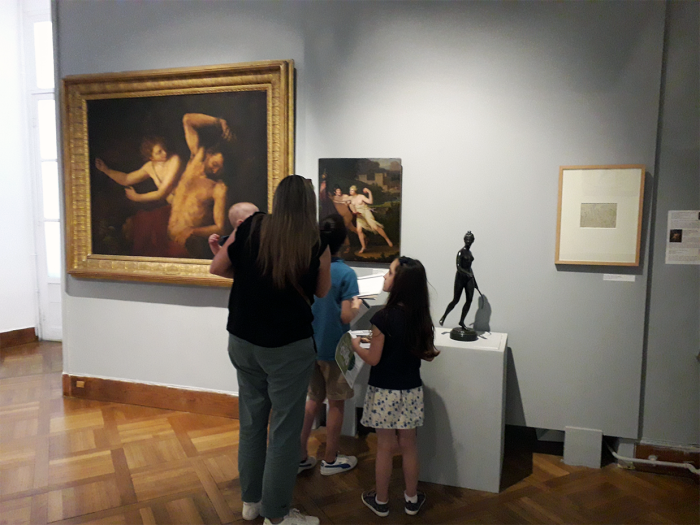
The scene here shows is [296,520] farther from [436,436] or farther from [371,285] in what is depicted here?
[371,285]

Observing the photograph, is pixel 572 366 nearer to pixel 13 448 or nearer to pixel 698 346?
pixel 698 346

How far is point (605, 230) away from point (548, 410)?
3.86ft

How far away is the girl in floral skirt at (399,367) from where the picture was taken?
251 cm

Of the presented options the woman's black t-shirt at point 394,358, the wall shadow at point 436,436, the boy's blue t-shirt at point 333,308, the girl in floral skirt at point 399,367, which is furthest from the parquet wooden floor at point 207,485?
the boy's blue t-shirt at point 333,308

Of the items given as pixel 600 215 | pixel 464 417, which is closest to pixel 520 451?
pixel 464 417

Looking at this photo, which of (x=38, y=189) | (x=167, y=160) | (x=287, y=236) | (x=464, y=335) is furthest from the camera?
(x=38, y=189)

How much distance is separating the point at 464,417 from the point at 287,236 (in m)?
1.51

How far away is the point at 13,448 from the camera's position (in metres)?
3.37

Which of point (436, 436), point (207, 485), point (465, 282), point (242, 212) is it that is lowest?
point (207, 485)

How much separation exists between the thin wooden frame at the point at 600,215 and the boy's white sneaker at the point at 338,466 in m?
1.76

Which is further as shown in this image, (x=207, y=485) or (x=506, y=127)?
(x=506, y=127)

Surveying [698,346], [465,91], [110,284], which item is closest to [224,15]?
[465,91]

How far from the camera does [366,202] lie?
3.52 m

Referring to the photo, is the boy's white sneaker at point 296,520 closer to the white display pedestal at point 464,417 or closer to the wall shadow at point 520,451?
the white display pedestal at point 464,417
